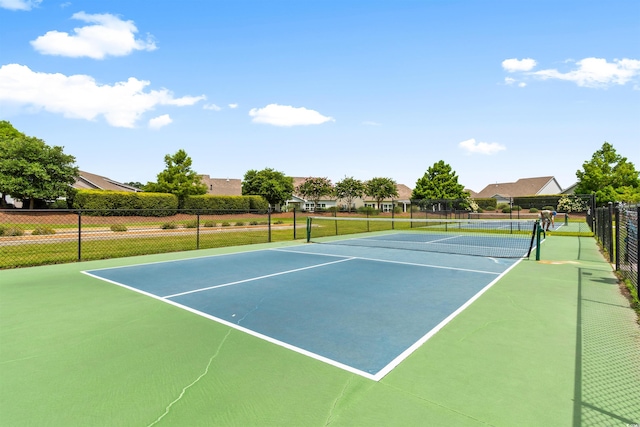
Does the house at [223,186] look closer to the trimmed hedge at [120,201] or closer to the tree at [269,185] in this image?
the tree at [269,185]

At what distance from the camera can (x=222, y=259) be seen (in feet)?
36.7

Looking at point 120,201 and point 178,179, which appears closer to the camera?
point 120,201

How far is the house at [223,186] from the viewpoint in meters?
61.6

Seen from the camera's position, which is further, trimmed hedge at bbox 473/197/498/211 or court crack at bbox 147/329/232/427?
trimmed hedge at bbox 473/197/498/211

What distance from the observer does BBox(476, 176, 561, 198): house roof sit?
65250 mm

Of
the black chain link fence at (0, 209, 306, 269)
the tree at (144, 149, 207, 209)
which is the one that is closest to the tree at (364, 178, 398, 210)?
the tree at (144, 149, 207, 209)

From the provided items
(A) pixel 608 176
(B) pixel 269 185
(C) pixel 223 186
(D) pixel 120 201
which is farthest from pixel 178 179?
(A) pixel 608 176

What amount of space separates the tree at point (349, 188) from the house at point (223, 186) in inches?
718

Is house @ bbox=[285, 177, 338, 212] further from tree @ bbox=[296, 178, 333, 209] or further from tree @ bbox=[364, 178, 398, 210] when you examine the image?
tree @ bbox=[364, 178, 398, 210]

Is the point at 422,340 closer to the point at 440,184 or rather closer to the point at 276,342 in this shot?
the point at 276,342

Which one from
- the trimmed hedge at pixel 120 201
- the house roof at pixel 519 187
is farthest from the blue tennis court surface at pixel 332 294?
the house roof at pixel 519 187

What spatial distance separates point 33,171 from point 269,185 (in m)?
30.3

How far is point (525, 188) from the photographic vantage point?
2655 inches

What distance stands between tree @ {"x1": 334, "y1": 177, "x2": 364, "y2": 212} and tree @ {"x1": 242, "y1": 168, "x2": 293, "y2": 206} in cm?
895
